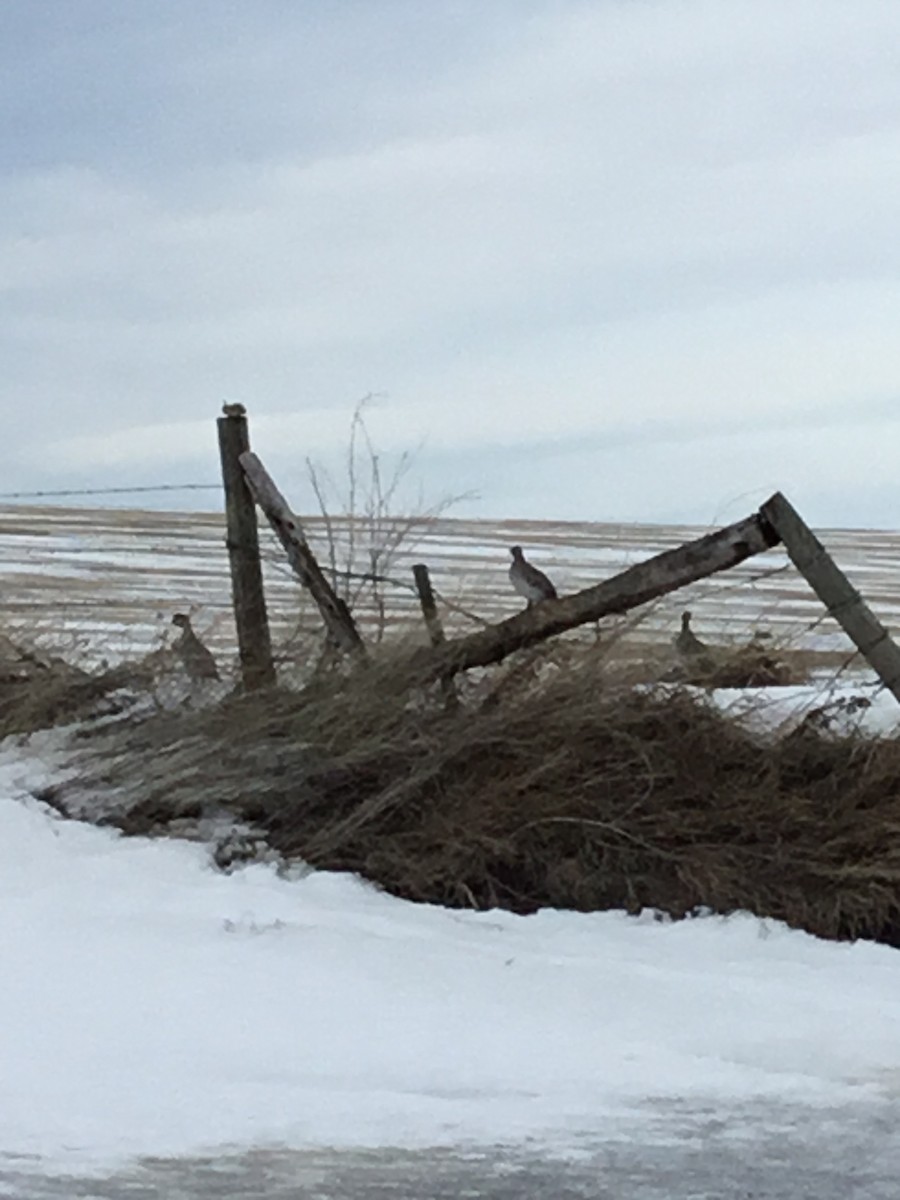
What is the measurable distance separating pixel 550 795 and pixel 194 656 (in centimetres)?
236

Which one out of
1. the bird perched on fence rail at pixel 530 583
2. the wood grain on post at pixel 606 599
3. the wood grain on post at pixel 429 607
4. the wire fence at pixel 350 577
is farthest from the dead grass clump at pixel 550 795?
the wire fence at pixel 350 577

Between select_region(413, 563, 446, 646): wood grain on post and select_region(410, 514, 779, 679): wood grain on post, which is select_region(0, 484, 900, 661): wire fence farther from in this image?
select_region(410, 514, 779, 679): wood grain on post

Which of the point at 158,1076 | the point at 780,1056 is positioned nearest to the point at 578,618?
the point at 780,1056

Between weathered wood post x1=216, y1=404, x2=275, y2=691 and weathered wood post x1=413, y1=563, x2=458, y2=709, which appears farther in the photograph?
weathered wood post x1=216, y1=404, x2=275, y2=691

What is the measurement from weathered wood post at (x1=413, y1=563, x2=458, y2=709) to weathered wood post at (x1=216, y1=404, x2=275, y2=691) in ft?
2.90

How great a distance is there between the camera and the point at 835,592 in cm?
660

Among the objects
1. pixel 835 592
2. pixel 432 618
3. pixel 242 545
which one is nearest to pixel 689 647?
pixel 835 592

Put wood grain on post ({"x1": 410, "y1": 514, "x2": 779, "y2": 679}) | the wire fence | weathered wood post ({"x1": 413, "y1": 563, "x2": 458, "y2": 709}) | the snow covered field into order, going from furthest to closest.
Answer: the wire fence
weathered wood post ({"x1": 413, "y1": 563, "x2": 458, "y2": 709})
wood grain on post ({"x1": 410, "y1": 514, "x2": 779, "y2": 679})
the snow covered field

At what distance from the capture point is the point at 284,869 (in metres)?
6.32

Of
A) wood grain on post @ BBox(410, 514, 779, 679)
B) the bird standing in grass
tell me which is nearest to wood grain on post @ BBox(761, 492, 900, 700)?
wood grain on post @ BBox(410, 514, 779, 679)

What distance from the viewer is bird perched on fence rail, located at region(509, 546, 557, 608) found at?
7168mm

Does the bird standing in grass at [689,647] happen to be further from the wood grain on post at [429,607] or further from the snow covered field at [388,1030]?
the wood grain on post at [429,607]

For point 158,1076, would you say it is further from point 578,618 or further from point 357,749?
point 578,618

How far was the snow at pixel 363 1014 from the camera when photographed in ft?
13.7
